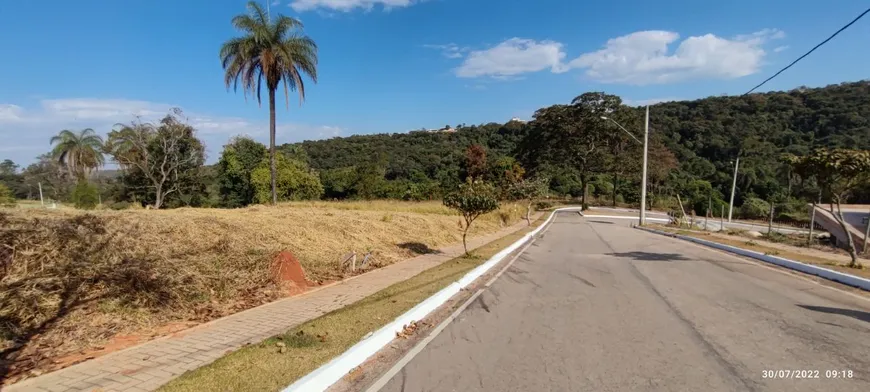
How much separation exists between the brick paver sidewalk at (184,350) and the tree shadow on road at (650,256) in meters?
9.13

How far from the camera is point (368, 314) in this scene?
729 centimetres

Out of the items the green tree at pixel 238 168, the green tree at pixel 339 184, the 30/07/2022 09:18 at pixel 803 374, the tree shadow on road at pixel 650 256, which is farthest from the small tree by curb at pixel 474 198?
the green tree at pixel 339 184

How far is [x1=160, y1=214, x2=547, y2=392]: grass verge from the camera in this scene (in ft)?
14.5

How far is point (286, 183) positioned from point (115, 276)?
115 ft

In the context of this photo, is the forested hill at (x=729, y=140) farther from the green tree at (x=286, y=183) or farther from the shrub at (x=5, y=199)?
the shrub at (x=5, y=199)

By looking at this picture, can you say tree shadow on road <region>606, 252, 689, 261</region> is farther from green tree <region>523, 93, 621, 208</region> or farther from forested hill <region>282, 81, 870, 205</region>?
green tree <region>523, 93, 621, 208</region>

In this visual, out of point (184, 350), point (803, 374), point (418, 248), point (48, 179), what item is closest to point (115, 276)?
point (184, 350)

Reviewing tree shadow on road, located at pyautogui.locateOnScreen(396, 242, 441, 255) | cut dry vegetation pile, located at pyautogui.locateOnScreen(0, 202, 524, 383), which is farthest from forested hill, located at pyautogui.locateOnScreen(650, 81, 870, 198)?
cut dry vegetation pile, located at pyautogui.locateOnScreen(0, 202, 524, 383)

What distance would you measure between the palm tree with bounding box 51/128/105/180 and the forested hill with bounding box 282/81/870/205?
2656cm

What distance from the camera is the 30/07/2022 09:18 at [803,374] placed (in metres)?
4.56

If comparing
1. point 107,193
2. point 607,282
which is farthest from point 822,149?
point 107,193

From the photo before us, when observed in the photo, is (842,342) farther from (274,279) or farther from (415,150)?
(415,150)

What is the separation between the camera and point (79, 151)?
48.4 meters

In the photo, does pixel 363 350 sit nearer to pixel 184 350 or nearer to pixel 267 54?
pixel 184 350
